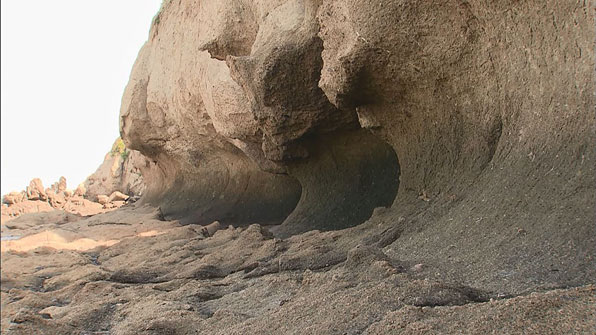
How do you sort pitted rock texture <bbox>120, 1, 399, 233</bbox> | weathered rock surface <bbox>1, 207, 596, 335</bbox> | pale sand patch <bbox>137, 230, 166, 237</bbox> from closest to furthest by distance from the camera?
weathered rock surface <bbox>1, 207, 596, 335</bbox> → pitted rock texture <bbox>120, 1, 399, 233</bbox> → pale sand patch <bbox>137, 230, 166, 237</bbox>

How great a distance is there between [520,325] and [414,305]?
47 cm

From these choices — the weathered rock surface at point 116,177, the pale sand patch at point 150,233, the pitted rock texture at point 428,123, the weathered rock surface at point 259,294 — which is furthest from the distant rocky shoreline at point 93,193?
the weathered rock surface at point 259,294

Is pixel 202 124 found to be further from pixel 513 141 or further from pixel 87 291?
pixel 513 141

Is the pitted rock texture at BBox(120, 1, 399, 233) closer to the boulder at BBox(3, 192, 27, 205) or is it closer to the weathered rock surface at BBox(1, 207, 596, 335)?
the weathered rock surface at BBox(1, 207, 596, 335)

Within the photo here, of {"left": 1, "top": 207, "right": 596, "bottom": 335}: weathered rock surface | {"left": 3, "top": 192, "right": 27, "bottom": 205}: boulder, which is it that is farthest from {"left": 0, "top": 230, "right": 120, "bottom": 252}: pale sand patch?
{"left": 3, "top": 192, "right": 27, "bottom": 205}: boulder

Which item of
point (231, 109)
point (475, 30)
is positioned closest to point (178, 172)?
point (231, 109)

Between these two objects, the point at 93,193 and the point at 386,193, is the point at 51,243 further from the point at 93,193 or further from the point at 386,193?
the point at 93,193

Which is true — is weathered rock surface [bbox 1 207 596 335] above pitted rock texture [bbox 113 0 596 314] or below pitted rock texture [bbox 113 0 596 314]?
below

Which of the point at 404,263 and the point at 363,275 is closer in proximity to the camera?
the point at 363,275

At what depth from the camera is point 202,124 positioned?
938 cm

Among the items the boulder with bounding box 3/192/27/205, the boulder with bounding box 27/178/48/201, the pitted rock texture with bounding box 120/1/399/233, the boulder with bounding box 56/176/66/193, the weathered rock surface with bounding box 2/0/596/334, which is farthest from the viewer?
the boulder with bounding box 56/176/66/193

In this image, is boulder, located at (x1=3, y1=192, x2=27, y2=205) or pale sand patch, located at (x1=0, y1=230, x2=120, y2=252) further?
boulder, located at (x1=3, y1=192, x2=27, y2=205)

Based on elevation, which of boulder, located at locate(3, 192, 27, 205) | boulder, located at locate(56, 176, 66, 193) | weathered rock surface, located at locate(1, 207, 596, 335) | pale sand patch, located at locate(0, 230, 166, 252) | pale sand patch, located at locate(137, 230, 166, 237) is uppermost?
weathered rock surface, located at locate(1, 207, 596, 335)

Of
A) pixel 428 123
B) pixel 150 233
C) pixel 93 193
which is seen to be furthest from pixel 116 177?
pixel 428 123
